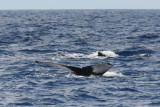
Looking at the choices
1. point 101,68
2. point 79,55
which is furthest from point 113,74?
point 79,55

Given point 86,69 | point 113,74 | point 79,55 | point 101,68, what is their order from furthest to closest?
1. point 79,55
2. point 113,74
3. point 86,69
4. point 101,68

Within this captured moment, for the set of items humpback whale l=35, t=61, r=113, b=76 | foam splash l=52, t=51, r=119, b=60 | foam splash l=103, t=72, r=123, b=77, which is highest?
foam splash l=52, t=51, r=119, b=60

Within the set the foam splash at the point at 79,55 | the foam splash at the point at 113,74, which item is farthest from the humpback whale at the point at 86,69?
the foam splash at the point at 79,55

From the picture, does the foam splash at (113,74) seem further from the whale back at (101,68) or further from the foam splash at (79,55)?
the foam splash at (79,55)

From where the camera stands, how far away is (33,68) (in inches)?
971

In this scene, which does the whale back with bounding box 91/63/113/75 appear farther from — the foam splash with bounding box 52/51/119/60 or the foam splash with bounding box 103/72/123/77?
the foam splash with bounding box 52/51/119/60

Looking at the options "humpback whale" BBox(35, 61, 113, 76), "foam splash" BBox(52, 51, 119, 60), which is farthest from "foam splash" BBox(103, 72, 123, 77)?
"foam splash" BBox(52, 51, 119, 60)

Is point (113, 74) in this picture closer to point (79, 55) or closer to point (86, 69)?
point (86, 69)

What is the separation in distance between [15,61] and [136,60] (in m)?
7.54

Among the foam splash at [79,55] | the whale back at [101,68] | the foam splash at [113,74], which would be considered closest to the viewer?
the whale back at [101,68]

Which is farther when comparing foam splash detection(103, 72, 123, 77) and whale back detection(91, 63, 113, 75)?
foam splash detection(103, 72, 123, 77)

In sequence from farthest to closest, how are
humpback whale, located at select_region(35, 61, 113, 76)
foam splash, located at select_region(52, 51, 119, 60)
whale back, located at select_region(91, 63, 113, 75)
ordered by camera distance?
1. foam splash, located at select_region(52, 51, 119, 60)
2. humpback whale, located at select_region(35, 61, 113, 76)
3. whale back, located at select_region(91, 63, 113, 75)

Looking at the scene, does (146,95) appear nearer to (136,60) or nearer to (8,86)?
(8,86)

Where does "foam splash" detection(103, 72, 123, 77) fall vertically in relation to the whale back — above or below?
below
